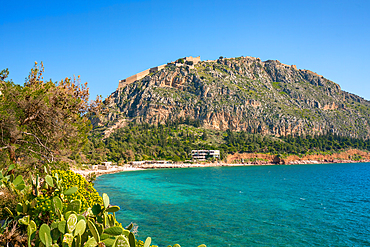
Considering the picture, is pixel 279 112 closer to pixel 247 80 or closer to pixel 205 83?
pixel 247 80

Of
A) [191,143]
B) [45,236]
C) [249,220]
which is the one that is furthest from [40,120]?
[191,143]

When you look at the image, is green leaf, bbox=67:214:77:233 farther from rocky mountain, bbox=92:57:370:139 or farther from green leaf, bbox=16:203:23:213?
rocky mountain, bbox=92:57:370:139

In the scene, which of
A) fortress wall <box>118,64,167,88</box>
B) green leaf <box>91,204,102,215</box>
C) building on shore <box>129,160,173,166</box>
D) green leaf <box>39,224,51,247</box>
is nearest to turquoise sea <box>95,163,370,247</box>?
green leaf <box>91,204,102,215</box>

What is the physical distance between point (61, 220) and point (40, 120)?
8.64 metres

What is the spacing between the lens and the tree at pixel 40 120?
1016cm

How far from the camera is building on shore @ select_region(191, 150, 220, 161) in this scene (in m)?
124

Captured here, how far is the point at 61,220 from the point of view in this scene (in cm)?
453

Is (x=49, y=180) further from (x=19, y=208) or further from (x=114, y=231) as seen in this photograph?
(x=114, y=231)

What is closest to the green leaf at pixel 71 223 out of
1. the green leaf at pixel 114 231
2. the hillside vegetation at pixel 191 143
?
the green leaf at pixel 114 231

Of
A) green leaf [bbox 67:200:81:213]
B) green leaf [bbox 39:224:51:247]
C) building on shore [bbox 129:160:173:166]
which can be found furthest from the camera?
building on shore [bbox 129:160:173:166]

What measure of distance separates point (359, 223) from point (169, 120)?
13660cm

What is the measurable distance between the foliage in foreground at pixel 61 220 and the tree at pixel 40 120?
4.72 m

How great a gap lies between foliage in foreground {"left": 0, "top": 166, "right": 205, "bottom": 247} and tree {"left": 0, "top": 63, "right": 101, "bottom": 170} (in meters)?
4.72

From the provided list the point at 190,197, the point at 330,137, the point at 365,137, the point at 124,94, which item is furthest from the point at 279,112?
the point at 190,197
